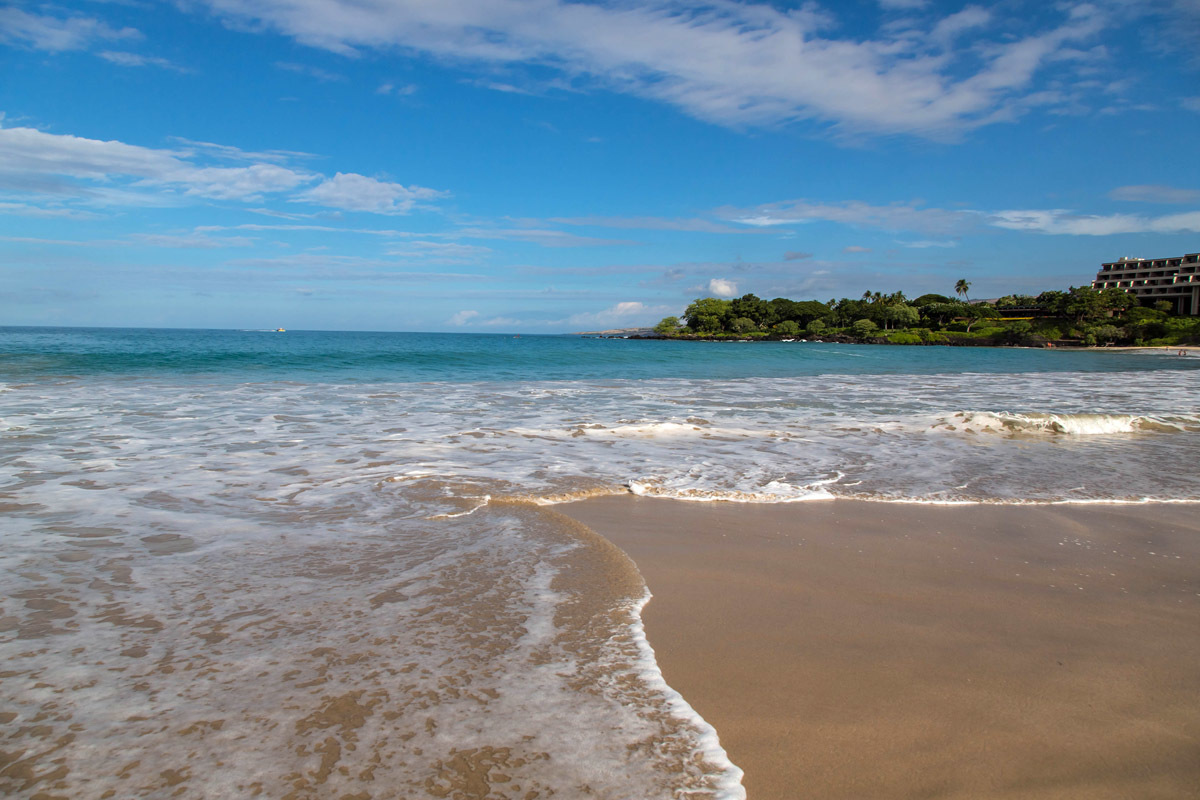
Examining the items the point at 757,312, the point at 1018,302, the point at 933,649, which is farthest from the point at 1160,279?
the point at 933,649

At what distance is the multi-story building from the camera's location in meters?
95.8

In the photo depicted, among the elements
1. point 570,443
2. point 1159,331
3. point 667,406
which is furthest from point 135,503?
point 1159,331

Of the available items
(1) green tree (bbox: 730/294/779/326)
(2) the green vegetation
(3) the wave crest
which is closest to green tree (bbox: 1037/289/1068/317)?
(2) the green vegetation

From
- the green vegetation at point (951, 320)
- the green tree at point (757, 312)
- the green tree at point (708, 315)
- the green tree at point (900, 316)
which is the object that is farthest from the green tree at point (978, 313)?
the green tree at point (708, 315)

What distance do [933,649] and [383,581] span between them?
294cm

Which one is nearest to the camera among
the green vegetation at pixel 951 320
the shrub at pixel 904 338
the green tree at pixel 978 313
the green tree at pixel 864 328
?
the green vegetation at pixel 951 320

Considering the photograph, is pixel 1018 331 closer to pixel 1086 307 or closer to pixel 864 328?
pixel 1086 307

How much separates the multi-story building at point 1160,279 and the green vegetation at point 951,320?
4853 mm

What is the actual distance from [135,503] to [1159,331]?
106789 millimetres

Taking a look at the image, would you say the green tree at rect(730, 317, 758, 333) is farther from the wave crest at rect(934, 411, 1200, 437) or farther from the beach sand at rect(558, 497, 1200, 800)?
the beach sand at rect(558, 497, 1200, 800)

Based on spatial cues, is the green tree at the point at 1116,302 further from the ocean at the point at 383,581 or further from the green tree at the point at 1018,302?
the ocean at the point at 383,581

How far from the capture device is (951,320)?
115 m

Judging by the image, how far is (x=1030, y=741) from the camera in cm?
225

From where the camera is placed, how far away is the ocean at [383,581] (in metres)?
2.11
